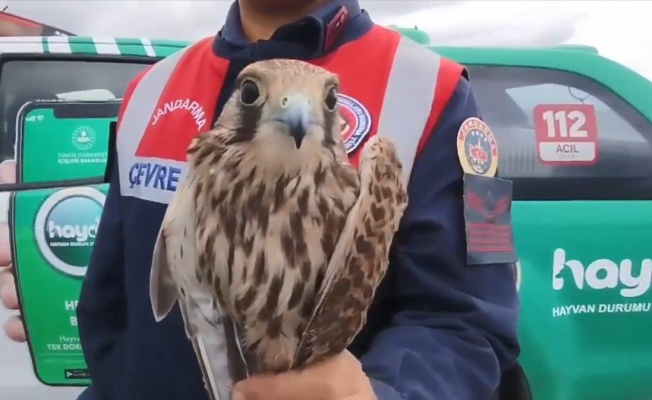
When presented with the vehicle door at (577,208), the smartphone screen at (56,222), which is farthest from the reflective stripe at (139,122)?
the vehicle door at (577,208)

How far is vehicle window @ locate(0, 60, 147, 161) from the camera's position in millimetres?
2520

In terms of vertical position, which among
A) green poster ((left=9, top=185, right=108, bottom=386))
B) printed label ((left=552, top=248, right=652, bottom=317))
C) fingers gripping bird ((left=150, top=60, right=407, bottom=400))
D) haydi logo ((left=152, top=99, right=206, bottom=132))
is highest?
haydi logo ((left=152, top=99, right=206, bottom=132))

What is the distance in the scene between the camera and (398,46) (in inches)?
40.9

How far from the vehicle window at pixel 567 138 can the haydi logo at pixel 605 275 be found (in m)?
0.19

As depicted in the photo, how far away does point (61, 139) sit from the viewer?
2.47 m

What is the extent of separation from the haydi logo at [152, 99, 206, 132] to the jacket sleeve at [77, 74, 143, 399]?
9 cm

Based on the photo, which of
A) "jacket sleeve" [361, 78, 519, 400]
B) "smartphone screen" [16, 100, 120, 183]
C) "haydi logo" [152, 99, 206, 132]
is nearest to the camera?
"jacket sleeve" [361, 78, 519, 400]

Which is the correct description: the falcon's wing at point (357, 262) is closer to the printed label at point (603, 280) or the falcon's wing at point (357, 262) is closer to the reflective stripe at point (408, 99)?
the reflective stripe at point (408, 99)

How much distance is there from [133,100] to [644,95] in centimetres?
179

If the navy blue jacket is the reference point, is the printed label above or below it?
below

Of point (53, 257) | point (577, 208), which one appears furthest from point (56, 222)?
point (577, 208)

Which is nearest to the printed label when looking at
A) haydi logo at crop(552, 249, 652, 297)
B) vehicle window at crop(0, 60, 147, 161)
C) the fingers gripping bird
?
haydi logo at crop(552, 249, 652, 297)

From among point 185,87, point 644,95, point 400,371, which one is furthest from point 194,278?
point 644,95

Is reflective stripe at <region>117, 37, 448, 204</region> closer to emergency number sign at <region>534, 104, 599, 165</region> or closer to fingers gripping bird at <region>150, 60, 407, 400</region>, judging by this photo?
fingers gripping bird at <region>150, 60, 407, 400</region>
